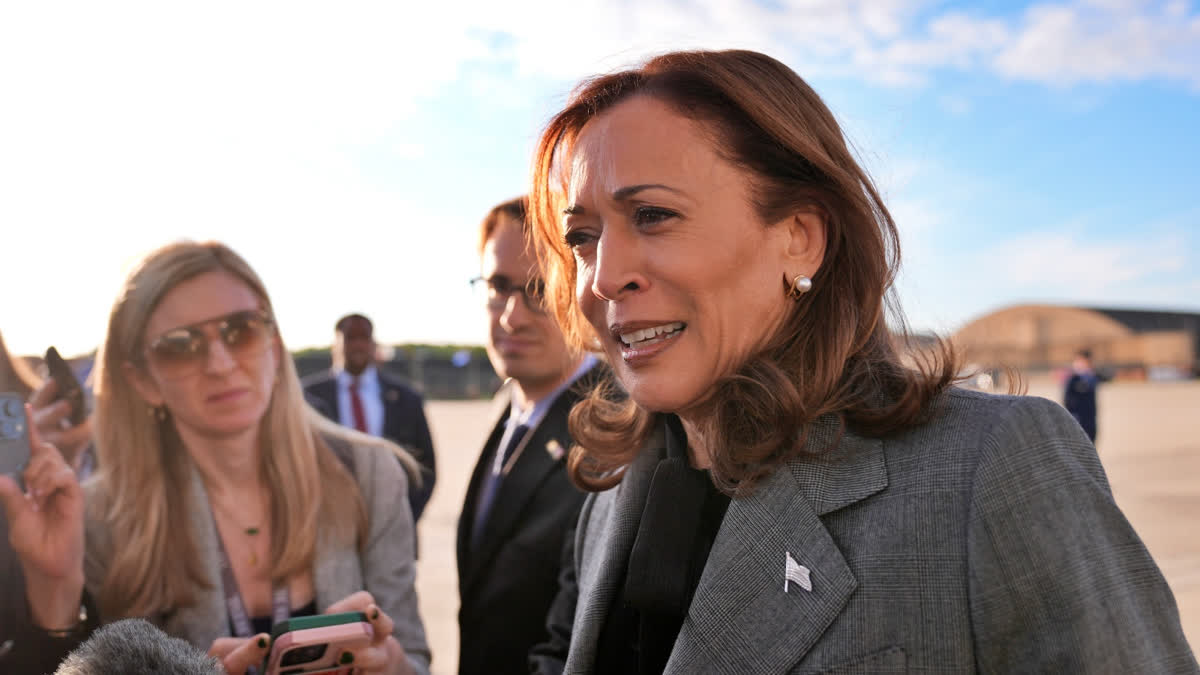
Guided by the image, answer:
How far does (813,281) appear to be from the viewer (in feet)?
6.07

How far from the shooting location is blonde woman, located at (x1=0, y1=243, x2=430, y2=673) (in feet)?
8.23

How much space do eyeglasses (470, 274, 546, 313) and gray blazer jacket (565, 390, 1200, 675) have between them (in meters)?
2.07

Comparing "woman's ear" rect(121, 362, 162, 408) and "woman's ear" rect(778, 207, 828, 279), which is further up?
"woman's ear" rect(778, 207, 828, 279)

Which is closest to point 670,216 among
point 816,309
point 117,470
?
point 816,309

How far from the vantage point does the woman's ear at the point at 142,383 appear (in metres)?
2.58

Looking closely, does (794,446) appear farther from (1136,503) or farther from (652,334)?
(1136,503)

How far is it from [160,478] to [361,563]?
642 millimetres

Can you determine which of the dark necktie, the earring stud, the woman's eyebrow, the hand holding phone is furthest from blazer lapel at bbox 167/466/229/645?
the earring stud

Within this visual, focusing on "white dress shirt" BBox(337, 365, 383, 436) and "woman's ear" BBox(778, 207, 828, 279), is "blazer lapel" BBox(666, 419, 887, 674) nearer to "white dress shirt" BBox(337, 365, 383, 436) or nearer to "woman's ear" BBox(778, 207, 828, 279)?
"woman's ear" BBox(778, 207, 828, 279)

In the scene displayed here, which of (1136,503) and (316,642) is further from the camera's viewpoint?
(1136,503)

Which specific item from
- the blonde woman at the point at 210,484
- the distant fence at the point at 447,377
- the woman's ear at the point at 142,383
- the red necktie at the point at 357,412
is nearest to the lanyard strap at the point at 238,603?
the blonde woman at the point at 210,484

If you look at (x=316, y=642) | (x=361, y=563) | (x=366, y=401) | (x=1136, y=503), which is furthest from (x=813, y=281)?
(x=1136, y=503)

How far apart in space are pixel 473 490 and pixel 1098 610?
260 centimetres

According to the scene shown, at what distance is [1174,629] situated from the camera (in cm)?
139
